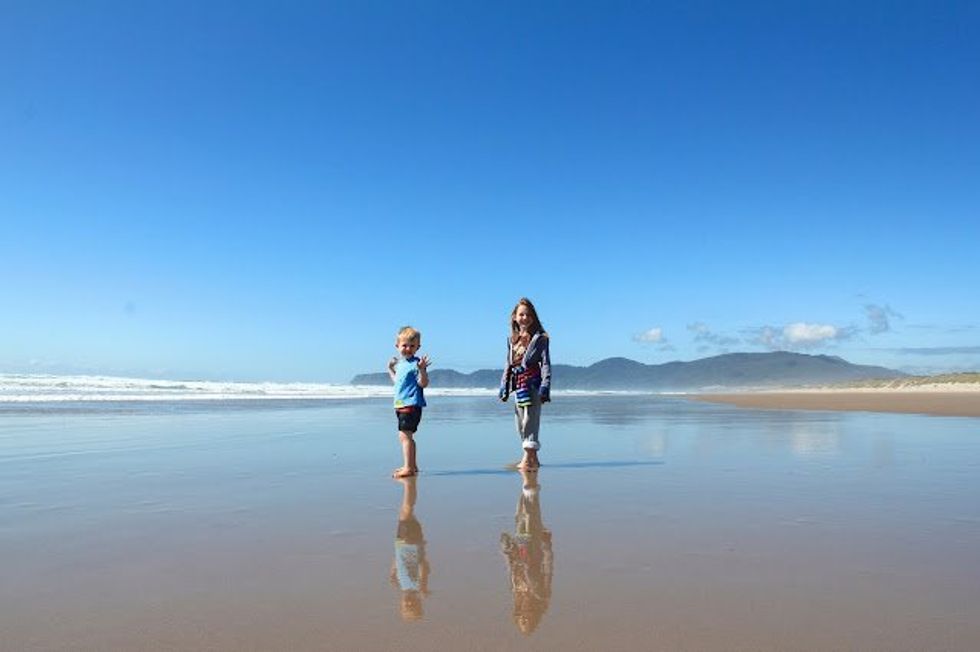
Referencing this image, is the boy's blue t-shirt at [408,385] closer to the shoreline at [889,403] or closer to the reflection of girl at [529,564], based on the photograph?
the reflection of girl at [529,564]

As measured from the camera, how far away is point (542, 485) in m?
5.62

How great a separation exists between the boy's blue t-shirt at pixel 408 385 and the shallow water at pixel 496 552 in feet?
2.38

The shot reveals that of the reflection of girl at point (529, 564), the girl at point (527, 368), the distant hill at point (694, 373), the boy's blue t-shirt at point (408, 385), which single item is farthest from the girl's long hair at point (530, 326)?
the distant hill at point (694, 373)

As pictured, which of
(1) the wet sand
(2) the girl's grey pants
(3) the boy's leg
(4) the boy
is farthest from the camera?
(1) the wet sand

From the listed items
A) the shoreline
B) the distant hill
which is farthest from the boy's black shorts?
the distant hill

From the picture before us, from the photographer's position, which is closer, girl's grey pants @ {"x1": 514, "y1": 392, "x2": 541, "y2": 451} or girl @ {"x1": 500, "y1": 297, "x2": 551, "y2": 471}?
girl's grey pants @ {"x1": 514, "y1": 392, "x2": 541, "y2": 451}

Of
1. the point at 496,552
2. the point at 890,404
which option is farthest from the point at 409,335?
the point at 890,404

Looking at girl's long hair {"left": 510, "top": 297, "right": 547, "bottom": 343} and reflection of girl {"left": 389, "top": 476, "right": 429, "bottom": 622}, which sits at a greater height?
girl's long hair {"left": 510, "top": 297, "right": 547, "bottom": 343}

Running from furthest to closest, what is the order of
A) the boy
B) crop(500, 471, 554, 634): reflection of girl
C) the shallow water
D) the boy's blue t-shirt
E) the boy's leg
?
the boy's blue t-shirt → the boy → the boy's leg → crop(500, 471, 554, 634): reflection of girl → the shallow water

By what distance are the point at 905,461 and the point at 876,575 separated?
4.68 meters

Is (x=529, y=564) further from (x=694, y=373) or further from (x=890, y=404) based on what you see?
(x=694, y=373)

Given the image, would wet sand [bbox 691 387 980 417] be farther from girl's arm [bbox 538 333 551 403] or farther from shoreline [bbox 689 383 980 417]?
girl's arm [bbox 538 333 551 403]

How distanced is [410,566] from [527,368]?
4402mm

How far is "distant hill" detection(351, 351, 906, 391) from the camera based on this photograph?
109 m
